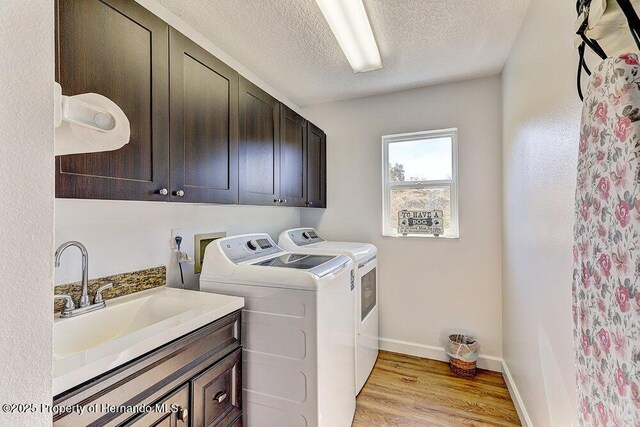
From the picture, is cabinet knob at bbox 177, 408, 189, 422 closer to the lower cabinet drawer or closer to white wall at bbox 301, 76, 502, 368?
the lower cabinet drawer

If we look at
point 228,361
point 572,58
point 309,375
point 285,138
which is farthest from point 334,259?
point 572,58

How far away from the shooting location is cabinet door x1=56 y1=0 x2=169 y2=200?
87cm

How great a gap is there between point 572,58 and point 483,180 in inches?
56.1

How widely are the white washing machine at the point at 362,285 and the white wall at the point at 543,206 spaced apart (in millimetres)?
995

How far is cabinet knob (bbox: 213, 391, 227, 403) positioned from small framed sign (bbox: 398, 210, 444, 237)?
1927mm

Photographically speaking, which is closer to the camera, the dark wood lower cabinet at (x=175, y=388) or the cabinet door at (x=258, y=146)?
the dark wood lower cabinet at (x=175, y=388)

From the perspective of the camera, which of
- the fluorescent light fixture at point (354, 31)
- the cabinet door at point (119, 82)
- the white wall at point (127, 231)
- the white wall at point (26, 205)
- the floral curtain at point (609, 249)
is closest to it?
the white wall at point (26, 205)

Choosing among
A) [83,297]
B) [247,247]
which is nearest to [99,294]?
[83,297]

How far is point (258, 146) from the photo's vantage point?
175cm

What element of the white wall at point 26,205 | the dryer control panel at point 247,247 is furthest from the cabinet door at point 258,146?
the white wall at point 26,205

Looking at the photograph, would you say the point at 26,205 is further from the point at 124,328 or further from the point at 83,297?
the point at 124,328

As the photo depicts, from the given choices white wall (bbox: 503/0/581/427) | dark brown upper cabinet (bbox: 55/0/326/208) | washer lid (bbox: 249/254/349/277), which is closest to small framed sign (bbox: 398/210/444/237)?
white wall (bbox: 503/0/581/427)

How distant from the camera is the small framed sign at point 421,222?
2539 mm

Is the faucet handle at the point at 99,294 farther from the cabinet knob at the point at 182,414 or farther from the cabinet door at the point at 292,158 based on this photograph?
the cabinet door at the point at 292,158
